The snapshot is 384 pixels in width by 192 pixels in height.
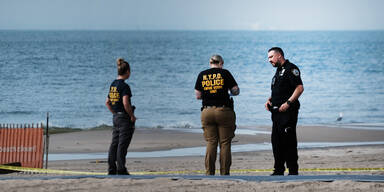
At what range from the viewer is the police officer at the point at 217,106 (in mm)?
7910

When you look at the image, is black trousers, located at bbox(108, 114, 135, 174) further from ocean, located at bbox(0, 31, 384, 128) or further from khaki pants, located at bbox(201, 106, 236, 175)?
ocean, located at bbox(0, 31, 384, 128)

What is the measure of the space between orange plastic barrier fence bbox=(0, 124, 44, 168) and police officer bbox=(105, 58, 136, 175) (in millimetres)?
3410

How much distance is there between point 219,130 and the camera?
8.12 meters

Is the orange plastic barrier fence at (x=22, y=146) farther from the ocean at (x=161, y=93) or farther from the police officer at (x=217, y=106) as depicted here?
the ocean at (x=161, y=93)

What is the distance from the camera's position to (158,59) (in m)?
84.8

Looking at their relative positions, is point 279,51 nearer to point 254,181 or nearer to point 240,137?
point 254,181

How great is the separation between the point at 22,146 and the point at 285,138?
574 centimetres

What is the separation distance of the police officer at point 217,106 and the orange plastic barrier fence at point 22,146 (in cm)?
452

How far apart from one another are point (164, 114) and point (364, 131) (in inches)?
474

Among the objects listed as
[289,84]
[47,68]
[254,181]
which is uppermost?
[47,68]

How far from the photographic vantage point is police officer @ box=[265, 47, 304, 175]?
785cm

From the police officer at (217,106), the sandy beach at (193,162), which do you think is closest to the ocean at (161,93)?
the sandy beach at (193,162)

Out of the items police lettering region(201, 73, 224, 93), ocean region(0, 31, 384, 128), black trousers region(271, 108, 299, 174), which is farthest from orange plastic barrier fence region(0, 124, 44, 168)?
ocean region(0, 31, 384, 128)

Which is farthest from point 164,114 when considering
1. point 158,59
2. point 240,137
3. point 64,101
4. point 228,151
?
point 158,59
